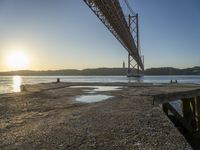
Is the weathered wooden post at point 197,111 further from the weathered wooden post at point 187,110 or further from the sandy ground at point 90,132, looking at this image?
the sandy ground at point 90,132

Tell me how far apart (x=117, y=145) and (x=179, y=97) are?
23.4ft

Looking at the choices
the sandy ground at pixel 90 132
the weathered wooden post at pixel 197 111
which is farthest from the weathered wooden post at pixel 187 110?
the sandy ground at pixel 90 132

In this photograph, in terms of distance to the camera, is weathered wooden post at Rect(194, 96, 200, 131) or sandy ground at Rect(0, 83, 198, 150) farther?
weathered wooden post at Rect(194, 96, 200, 131)

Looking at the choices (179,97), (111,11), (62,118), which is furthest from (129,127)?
(111,11)

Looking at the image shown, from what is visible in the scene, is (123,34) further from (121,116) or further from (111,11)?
(121,116)

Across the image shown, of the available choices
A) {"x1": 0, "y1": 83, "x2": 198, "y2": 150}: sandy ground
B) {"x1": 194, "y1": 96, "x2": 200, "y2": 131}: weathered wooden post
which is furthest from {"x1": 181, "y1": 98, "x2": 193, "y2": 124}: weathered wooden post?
{"x1": 0, "y1": 83, "x2": 198, "y2": 150}: sandy ground

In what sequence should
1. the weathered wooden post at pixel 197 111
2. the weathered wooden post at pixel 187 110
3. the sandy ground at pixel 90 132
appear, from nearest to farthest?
the sandy ground at pixel 90 132, the weathered wooden post at pixel 197 111, the weathered wooden post at pixel 187 110

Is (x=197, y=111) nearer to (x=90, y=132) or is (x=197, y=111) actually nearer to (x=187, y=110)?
(x=187, y=110)

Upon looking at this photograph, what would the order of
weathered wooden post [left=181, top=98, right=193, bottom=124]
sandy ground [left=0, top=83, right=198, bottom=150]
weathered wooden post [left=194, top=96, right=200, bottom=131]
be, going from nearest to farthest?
sandy ground [left=0, top=83, right=198, bottom=150] < weathered wooden post [left=194, top=96, right=200, bottom=131] < weathered wooden post [left=181, top=98, right=193, bottom=124]

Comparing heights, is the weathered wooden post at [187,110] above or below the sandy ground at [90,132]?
below

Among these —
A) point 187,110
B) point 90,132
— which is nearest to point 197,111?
point 187,110

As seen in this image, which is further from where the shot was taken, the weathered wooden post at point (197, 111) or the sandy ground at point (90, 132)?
the weathered wooden post at point (197, 111)

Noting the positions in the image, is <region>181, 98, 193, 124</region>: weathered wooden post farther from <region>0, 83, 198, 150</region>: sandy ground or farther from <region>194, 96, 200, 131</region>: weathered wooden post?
<region>0, 83, 198, 150</region>: sandy ground

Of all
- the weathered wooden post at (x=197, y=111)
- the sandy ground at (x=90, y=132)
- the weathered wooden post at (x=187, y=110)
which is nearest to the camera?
the sandy ground at (x=90, y=132)
